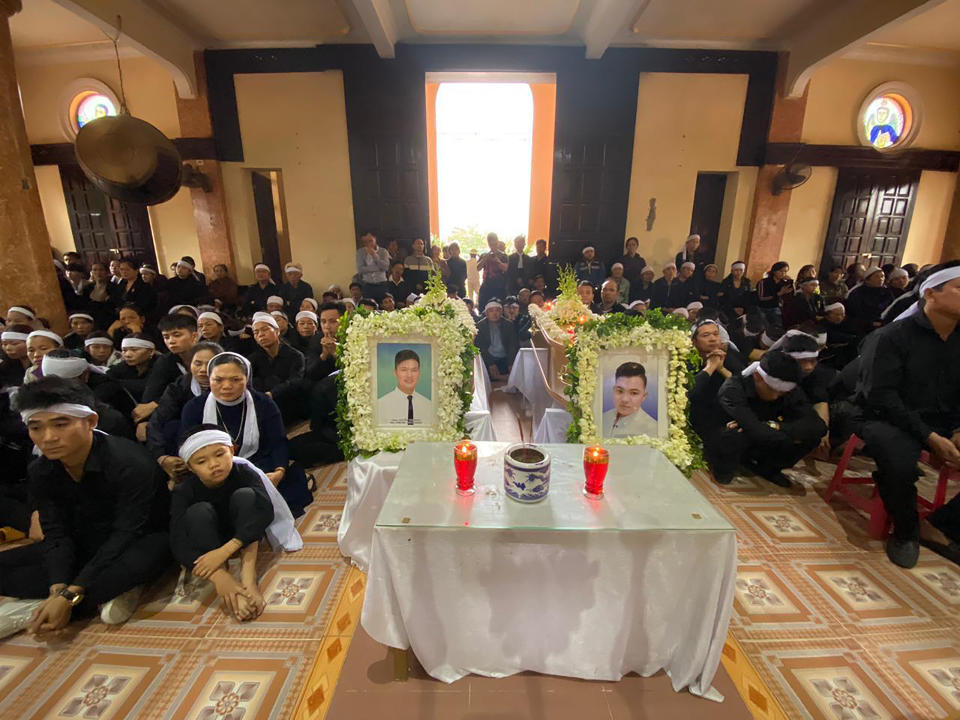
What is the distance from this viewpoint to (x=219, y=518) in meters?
2.64

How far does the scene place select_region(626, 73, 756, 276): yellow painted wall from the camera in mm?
8328

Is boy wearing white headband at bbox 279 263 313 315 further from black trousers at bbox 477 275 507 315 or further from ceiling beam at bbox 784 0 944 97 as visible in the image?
ceiling beam at bbox 784 0 944 97

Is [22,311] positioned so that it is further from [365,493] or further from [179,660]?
[365,493]

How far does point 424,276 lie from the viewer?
27.6 feet

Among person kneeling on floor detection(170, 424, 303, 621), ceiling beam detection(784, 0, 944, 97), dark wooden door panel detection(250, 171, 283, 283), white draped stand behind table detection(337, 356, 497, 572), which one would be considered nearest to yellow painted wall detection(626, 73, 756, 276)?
ceiling beam detection(784, 0, 944, 97)

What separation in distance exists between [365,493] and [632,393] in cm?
166

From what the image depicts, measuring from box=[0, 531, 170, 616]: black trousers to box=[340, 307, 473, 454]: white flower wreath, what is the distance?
1295 mm

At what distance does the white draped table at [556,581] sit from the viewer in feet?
5.77

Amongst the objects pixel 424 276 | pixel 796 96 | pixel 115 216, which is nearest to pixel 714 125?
pixel 796 96

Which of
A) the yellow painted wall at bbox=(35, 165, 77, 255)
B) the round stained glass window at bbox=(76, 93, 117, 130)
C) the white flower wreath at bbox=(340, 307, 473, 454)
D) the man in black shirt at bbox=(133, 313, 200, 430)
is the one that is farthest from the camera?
the yellow painted wall at bbox=(35, 165, 77, 255)

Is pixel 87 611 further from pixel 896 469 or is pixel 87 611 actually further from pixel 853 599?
pixel 896 469

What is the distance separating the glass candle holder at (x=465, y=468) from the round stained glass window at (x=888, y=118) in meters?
11.3

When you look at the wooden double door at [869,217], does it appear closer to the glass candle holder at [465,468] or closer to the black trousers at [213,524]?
the glass candle holder at [465,468]

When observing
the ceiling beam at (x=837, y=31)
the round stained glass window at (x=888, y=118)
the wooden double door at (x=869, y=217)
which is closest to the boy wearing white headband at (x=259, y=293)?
the ceiling beam at (x=837, y=31)
